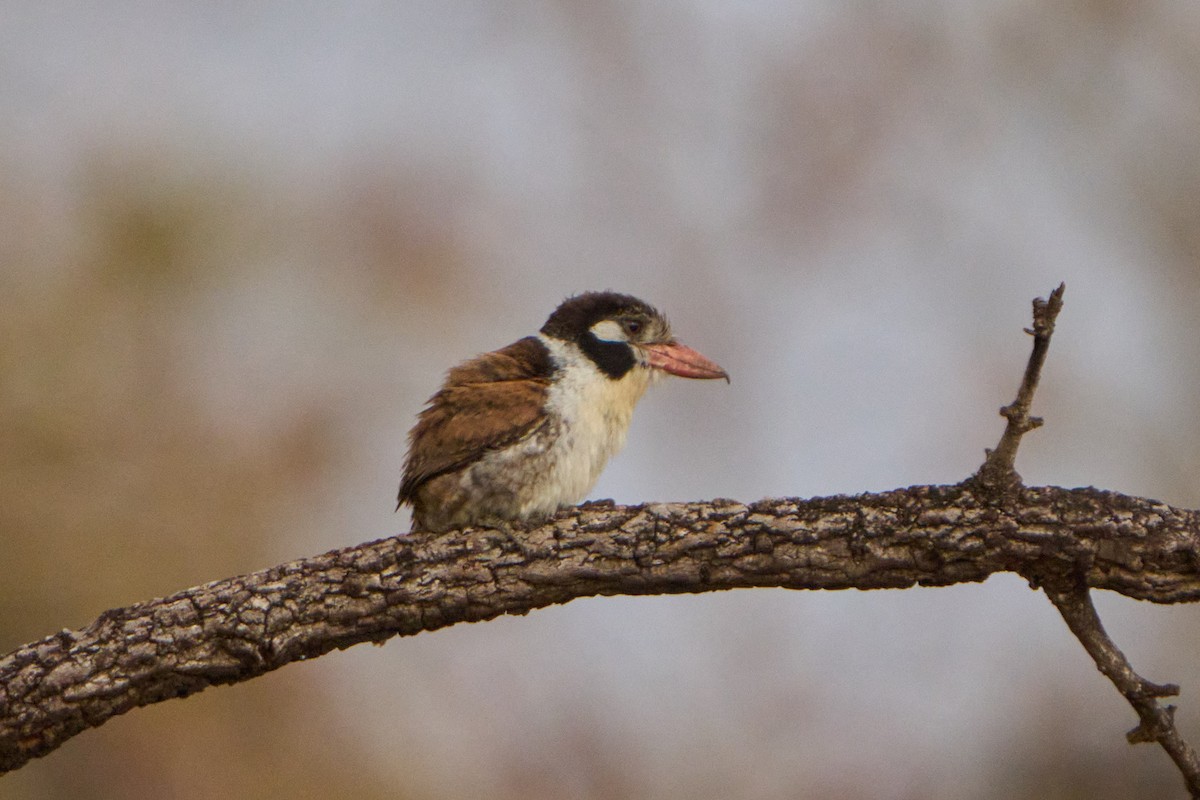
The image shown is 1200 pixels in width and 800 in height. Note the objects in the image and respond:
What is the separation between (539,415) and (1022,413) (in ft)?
6.19

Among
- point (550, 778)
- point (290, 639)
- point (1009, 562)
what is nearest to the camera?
point (1009, 562)

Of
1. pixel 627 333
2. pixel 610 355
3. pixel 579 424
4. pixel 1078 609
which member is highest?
pixel 627 333

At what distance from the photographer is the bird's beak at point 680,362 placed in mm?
5348

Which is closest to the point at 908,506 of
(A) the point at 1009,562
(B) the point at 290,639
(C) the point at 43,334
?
(A) the point at 1009,562

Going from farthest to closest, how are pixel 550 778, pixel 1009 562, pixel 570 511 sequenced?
pixel 550 778 → pixel 570 511 → pixel 1009 562

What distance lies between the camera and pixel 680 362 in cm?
538

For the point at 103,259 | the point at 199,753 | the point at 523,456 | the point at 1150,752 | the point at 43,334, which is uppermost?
the point at 103,259

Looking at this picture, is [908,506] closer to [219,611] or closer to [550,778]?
[219,611]

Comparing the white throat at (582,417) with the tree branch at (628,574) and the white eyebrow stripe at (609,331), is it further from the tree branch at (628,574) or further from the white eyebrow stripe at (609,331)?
the tree branch at (628,574)

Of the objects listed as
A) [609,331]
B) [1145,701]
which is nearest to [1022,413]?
[1145,701]

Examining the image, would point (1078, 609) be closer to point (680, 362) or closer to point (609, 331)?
point (680, 362)

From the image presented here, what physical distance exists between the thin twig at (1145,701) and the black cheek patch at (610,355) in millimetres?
2146

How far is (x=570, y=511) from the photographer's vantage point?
419 centimetres

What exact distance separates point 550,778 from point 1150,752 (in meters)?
4.17
